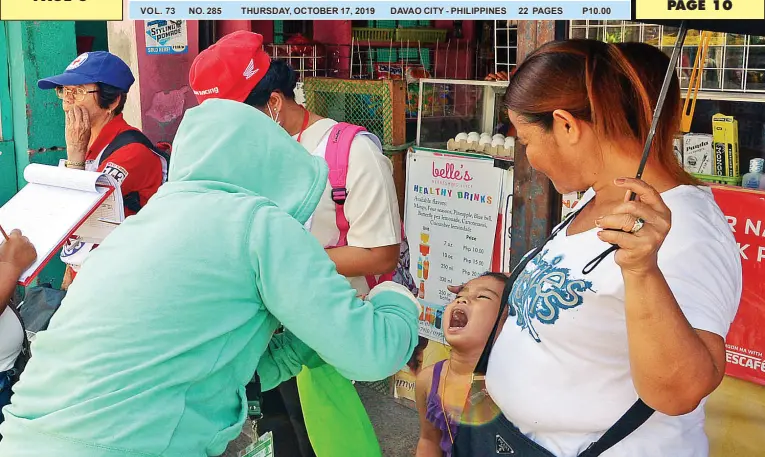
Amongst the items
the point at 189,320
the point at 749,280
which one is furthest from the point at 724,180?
the point at 189,320

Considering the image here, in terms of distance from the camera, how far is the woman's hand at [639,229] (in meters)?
1.37

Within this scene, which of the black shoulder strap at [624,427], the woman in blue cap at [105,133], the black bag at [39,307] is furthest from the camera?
the black bag at [39,307]

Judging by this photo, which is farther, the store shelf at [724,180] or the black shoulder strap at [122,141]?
the black shoulder strap at [122,141]

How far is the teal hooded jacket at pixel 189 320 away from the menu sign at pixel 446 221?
2.18 meters

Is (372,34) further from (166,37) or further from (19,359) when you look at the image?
(19,359)

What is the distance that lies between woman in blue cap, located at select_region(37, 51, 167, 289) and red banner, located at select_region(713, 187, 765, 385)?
244cm

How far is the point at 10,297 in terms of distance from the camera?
111 inches

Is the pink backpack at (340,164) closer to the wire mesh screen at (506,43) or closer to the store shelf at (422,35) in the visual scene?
the wire mesh screen at (506,43)

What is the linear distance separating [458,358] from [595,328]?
700mm

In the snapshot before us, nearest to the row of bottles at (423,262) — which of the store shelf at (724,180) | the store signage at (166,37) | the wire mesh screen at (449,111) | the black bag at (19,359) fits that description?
the wire mesh screen at (449,111)

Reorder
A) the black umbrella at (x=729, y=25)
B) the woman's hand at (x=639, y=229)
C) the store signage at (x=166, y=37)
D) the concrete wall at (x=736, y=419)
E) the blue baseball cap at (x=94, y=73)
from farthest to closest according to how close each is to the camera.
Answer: the store signage at (x=166, y=37), the blue baseball cap at (x=94, y=73), the concrete wall at (x=736, y=419), the black umbrella at (x=729, y=25), the woman's hand at (x=639, y=229)

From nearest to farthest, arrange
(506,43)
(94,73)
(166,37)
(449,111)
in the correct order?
1. (94,73)
2. (449,111)
3. (506,43)
4. (166,37)

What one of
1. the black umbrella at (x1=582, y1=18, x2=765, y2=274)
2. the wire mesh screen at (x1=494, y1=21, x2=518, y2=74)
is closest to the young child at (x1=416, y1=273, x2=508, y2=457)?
the black umbrella at (x1=582, y1=18, x2=765, y2=274)

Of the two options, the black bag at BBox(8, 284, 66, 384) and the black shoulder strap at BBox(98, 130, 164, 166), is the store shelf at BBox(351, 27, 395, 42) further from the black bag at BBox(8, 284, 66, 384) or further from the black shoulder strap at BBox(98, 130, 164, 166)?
the black bag at BBox(8, 284, 66, 384)
